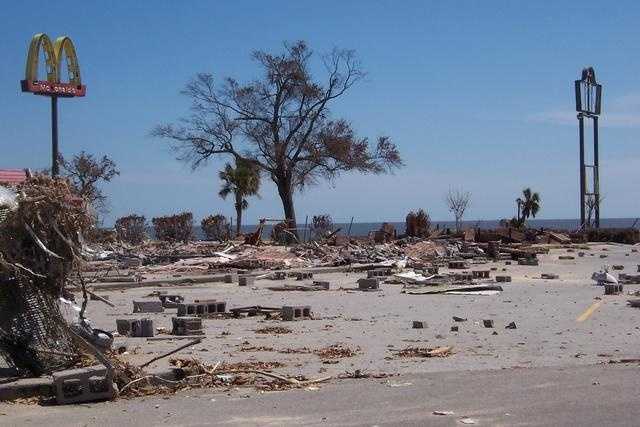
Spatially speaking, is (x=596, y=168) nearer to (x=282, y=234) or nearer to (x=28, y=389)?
(x=282, y=234)

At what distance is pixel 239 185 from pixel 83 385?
174 ft

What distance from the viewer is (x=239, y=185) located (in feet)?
203

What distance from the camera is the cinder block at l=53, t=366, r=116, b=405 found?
8891 millimetres

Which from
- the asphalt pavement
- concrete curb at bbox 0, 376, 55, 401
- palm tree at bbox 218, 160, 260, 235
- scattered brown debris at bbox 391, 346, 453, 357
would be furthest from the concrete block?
palm tree at bbox 218, 160, 260, 235

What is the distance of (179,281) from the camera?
2741cm

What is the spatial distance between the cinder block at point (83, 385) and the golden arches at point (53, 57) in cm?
2731

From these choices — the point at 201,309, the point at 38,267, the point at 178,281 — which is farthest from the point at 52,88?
the point at 38,267

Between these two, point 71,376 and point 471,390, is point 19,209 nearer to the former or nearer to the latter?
point 71,376

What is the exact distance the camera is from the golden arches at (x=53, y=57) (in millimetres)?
34344

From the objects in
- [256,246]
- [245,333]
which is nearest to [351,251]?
[256,246]

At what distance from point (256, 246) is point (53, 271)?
30.5 m

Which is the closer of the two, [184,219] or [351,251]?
[351,251]

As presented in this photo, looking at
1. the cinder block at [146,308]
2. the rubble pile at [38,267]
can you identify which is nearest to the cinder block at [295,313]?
the cinder block at [146,308]

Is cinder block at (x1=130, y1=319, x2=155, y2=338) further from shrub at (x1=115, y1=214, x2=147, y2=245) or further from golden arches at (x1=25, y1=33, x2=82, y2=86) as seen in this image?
shrub at (x1=115, y1=214, x2=147, y2=245)
